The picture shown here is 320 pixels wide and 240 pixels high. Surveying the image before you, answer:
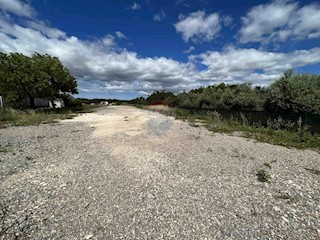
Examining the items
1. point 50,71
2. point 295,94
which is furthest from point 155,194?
point 295,94

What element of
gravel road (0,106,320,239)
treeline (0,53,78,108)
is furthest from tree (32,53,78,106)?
gravel road (0,106,320,239)

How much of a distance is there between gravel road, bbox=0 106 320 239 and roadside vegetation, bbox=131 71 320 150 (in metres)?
3.91

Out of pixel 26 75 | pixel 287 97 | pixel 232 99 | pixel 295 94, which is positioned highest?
pixel 26 75

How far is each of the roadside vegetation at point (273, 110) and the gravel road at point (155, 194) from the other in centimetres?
391

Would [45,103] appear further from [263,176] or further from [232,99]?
[263,176]

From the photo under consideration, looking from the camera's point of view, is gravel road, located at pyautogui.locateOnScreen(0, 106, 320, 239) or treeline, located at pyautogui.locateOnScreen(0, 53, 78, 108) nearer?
gravel road, located at pyautogui.locateOnScreen(0, 106, 320, 239)

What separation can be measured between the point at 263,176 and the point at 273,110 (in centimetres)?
2966

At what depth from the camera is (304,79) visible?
30250mm

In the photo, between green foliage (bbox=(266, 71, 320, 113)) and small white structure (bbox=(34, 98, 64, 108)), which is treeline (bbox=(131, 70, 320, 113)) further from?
small white structure (bbox=(34, 98, 64, 108))

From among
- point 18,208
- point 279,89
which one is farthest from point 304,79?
point 18,208

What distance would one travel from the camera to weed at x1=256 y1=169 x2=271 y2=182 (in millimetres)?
5555

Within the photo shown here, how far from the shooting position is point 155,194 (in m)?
4.73

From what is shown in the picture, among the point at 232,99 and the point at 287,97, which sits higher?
the point at 287,97

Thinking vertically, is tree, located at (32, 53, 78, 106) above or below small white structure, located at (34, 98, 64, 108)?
above
